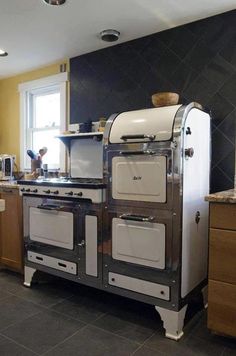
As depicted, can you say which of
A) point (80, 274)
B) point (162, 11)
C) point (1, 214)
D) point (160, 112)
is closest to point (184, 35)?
point (162, 11)

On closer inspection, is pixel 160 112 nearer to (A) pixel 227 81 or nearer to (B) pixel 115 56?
(A) pixel 227 81

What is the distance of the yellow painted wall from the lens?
12.7ft

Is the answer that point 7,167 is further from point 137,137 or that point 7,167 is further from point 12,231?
point 137,137

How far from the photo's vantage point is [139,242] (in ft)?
6.40

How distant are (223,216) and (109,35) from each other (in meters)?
1.89

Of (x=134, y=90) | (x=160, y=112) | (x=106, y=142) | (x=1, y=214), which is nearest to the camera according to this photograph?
(x=160, y=112)

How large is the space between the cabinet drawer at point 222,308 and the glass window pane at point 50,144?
7.65 feet

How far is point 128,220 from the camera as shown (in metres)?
1.99

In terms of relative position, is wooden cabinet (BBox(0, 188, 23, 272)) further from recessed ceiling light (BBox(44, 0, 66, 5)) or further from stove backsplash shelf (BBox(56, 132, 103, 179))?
recessed ceiling light (BBox(44, 0, 66, 5))

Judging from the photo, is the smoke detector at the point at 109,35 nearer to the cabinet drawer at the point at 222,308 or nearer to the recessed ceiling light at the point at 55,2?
the recessed ceiling light at the point at 55,2

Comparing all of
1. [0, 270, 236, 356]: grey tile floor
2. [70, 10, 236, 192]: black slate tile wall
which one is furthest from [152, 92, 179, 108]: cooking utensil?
[0, 270, 236, 356]: grey tile floor

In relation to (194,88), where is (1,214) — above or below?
below

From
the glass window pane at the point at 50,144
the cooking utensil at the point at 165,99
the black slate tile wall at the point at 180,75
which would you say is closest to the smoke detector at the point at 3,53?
the black slate tile wall at the point at 180,75

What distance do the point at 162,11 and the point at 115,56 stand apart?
0.74m
